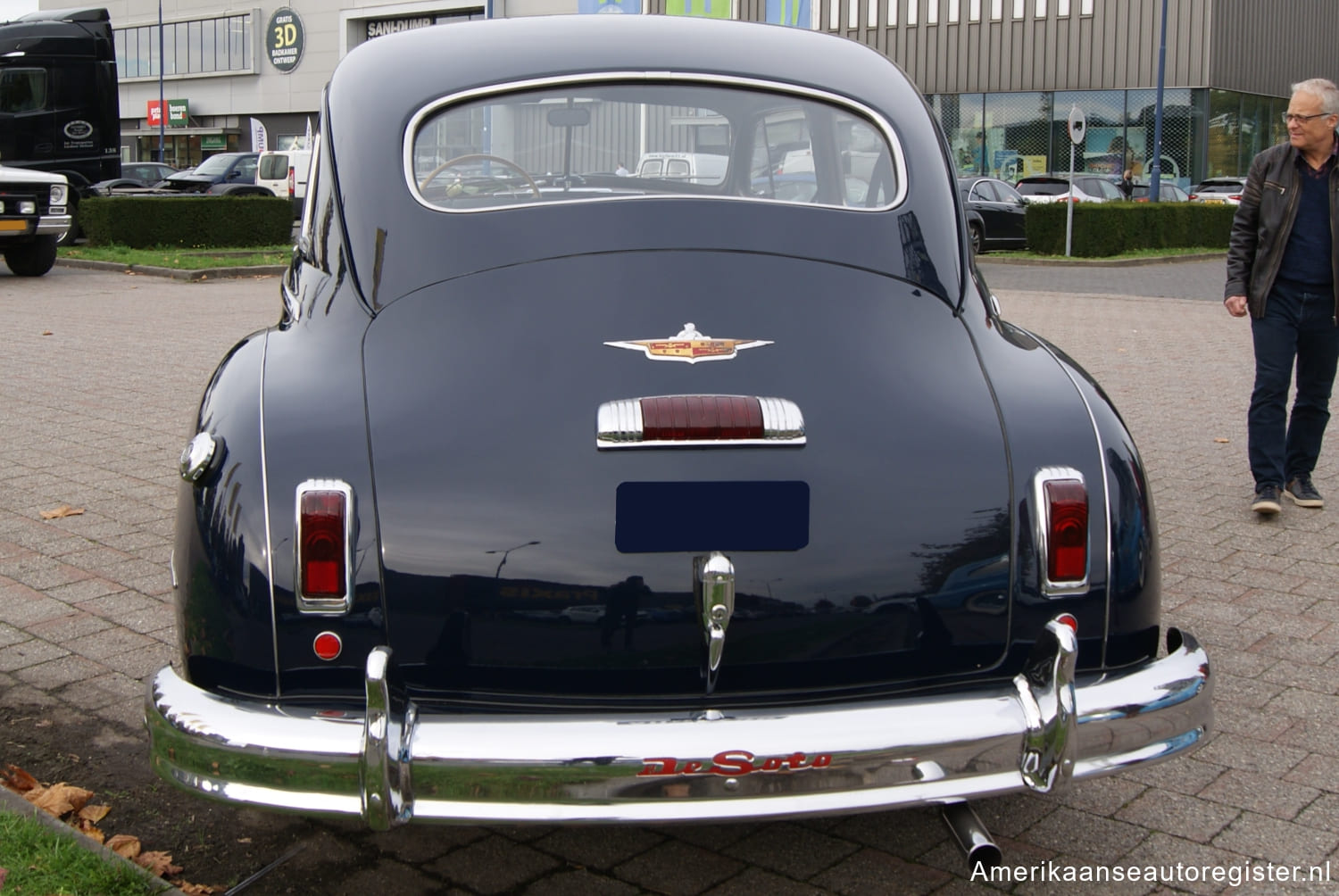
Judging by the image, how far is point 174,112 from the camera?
6034 centimetres

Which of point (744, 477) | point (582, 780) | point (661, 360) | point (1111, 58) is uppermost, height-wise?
point (1111, 58)

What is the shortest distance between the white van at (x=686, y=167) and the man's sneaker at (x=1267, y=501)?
343 cm

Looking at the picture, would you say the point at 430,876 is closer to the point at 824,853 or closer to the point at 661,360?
the point at 824,853

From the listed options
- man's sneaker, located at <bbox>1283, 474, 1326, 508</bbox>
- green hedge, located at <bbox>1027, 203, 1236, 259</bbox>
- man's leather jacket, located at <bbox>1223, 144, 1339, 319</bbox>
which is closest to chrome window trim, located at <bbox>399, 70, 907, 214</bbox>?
man's leather jacket, located at <bbox>1223, 144, 1339, 319</bbox>

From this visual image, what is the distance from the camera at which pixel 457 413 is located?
2.63m

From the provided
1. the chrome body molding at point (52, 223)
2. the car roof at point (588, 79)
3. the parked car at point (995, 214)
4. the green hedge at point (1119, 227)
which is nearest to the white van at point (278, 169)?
the chrome body molding at point (52, 223)

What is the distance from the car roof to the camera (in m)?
2.99

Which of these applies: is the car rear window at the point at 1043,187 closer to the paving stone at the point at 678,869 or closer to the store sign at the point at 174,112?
the paving stone at the point at 678,869

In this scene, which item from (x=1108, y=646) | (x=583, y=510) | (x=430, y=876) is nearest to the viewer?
(x=583, y=510)

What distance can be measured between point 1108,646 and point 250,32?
6123 cm

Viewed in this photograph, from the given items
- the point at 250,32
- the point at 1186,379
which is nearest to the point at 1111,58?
the point at 1186,379

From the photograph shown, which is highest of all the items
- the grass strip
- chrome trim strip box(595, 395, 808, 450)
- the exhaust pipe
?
chrome trim strip box(595, 395, 808, 450)

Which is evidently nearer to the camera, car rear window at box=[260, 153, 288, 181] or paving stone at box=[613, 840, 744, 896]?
paving stone at box=[613, 840, 744, 896]

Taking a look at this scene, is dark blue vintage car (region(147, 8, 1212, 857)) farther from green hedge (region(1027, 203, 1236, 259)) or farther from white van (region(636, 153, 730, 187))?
green hedge (region(1027, 203, 1236, 259))
